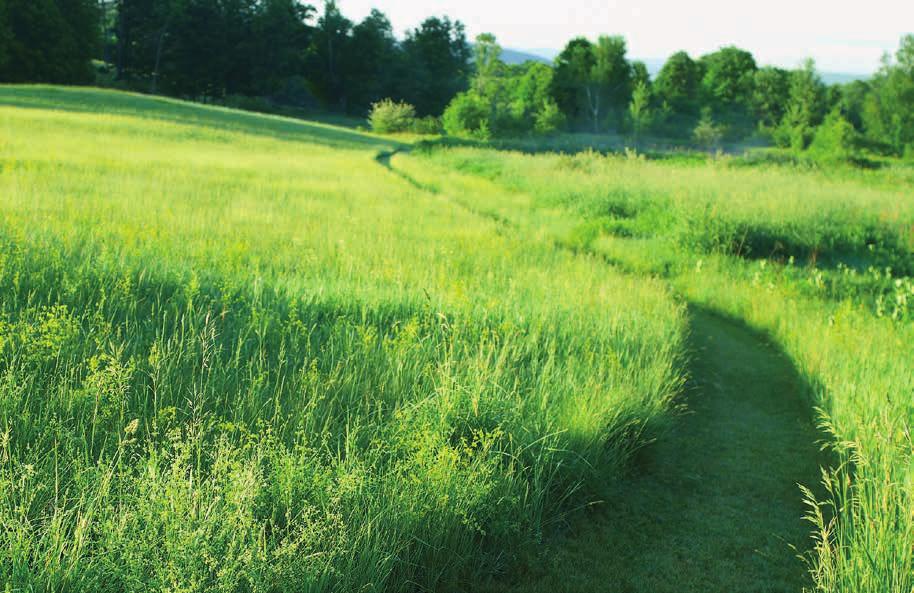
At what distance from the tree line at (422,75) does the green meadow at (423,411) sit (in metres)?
43.6

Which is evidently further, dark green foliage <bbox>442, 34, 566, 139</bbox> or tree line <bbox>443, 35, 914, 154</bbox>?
tree line <bbox>443, 35, 914, 154</bbox>

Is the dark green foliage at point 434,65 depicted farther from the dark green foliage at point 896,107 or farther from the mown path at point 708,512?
the mown path at point 708,512

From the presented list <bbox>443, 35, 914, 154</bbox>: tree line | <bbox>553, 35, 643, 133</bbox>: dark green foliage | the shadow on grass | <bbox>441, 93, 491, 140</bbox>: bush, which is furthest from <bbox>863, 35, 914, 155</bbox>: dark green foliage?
the shadow on grass

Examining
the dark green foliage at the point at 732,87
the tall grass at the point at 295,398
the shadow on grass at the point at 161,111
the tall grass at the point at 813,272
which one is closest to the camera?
the tall grass at the point at 295,398

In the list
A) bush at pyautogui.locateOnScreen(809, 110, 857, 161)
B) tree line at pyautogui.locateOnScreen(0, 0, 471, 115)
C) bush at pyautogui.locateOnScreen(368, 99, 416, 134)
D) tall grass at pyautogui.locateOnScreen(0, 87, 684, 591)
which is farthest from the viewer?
tree line at pyautogui.locateOnScreen(0, 0, 471, 115)

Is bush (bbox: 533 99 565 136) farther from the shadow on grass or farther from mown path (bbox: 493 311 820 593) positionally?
mown path (bbox: 493 311 820 593)

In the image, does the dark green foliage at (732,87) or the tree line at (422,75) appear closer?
the tree line at (422,75)

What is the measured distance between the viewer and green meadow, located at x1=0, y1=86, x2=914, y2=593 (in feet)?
10.4

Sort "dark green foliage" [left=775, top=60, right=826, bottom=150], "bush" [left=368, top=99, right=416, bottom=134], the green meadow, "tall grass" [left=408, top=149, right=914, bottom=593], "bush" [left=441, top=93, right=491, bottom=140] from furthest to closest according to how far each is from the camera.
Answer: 1. "dark green foliage" [left=775, top=60, right=826, bottom=150]
2. "bush" [left=441, top=93, right=491, bottom=140]
3. "bush" [left=368, top=99, right=416, bottom=134]
4. "tall grass" [left=408, top=149, right=914, bottom=593]
5. the green meadow

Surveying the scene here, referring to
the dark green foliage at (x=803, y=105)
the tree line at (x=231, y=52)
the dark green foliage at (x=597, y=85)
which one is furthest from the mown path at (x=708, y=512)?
the dark green foliage at (x=597, y=85)

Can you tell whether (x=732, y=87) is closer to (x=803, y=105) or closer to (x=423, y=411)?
(x=803, y=105)

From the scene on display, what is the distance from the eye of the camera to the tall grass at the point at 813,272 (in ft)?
11.8

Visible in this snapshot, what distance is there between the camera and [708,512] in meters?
4.58

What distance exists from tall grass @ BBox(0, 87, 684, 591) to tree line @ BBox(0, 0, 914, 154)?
44768 millimetres
